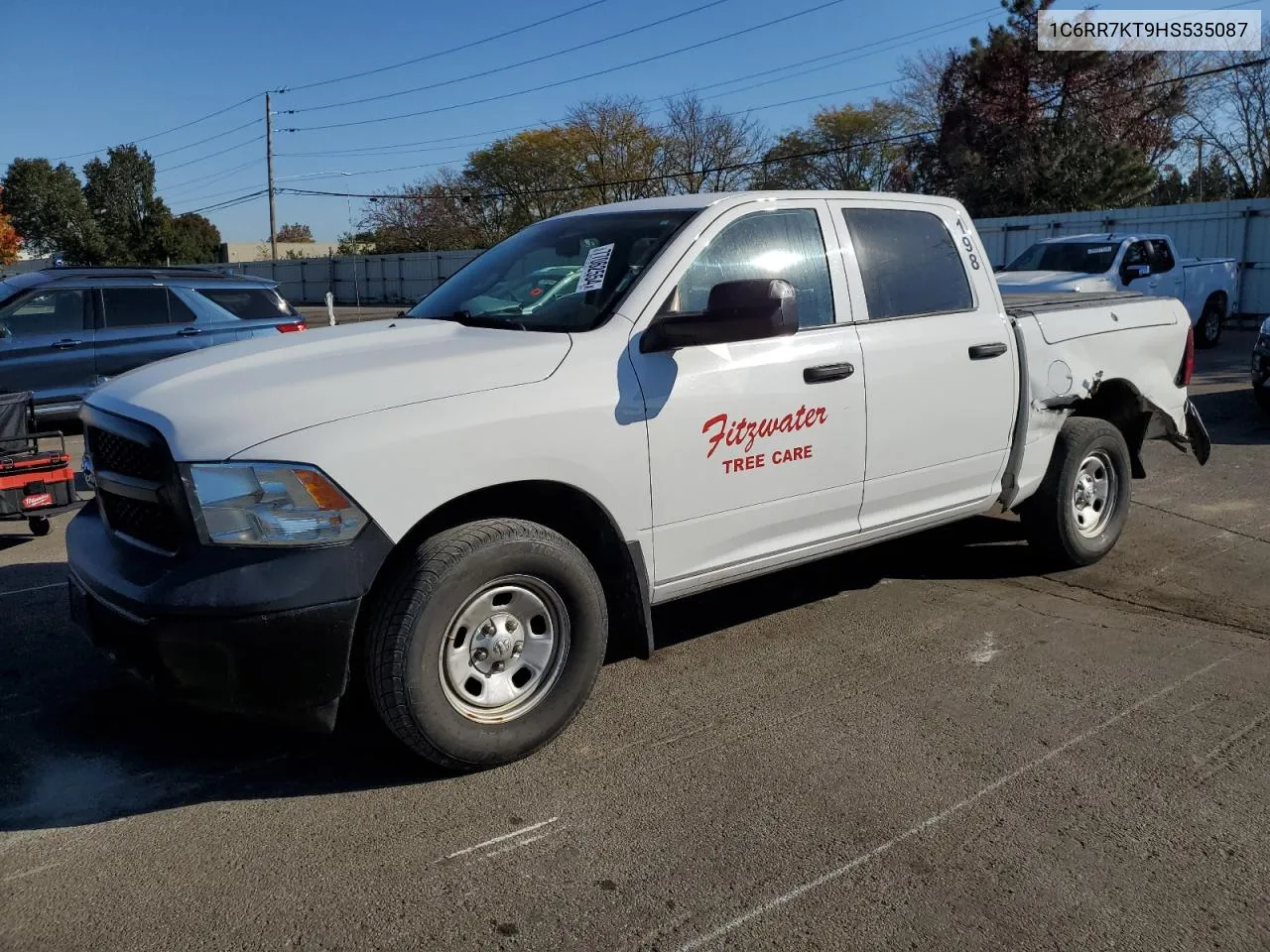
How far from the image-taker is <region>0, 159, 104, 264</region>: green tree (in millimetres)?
62281

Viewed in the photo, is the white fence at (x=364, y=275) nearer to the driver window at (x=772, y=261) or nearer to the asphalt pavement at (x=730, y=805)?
Answer: the driver window at (x=772, y=261)

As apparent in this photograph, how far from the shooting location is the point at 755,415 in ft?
13.7

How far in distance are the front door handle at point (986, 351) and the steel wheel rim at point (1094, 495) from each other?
110 centimetres

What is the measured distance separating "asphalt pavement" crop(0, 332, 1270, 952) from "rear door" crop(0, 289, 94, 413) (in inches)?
238

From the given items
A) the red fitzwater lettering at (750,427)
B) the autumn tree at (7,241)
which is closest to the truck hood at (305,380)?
the red fitzwater lettering at (750,427)

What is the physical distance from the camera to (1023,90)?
34250mm

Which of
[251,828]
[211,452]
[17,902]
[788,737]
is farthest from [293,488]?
[788,737]

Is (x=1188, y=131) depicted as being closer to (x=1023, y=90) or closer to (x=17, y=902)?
(x=1023, y=90)

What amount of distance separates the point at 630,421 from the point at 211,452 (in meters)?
1.40

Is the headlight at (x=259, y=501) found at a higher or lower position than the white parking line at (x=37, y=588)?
higher

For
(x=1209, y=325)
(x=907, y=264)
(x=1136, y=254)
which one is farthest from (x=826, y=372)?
(x=1209, y=325)

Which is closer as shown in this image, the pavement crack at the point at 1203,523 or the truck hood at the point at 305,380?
the truck hood at the point at 305,380

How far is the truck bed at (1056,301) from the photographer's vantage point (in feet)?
18.9

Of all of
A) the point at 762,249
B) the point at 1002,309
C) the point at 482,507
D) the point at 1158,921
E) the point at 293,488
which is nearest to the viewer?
the point at 1158,921
